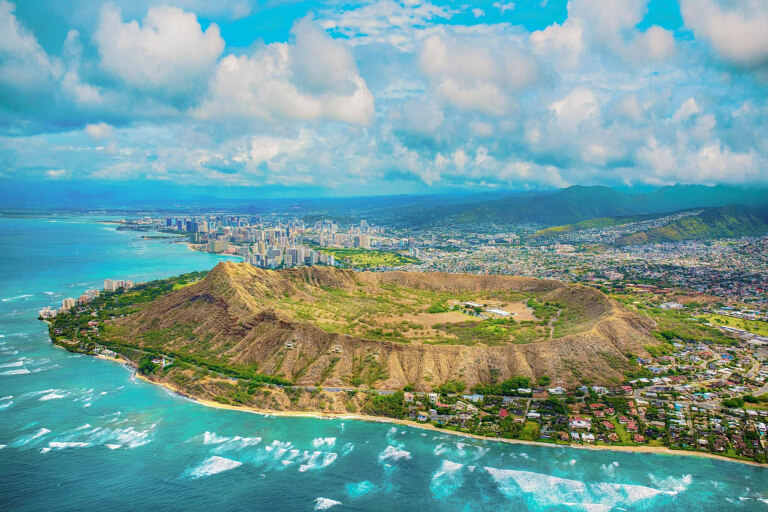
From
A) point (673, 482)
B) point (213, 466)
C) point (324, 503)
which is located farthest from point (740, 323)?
point (213, 466)

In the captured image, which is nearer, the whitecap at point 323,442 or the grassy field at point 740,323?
the whitecap at point 323,442

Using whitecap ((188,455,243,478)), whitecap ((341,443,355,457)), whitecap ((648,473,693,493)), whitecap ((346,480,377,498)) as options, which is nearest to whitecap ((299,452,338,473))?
Result: whitecap ((341,443,355,457))

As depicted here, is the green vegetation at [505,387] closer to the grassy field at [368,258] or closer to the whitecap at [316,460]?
the whitecap at [316,460]

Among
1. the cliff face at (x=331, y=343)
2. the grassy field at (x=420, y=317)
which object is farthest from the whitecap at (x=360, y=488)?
the grassy field at (x=420, y=317)

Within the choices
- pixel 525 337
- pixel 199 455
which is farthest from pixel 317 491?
pixel 525 337

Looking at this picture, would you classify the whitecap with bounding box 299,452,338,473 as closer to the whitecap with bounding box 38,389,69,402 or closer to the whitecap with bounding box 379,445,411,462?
the whitecap with bounding box 379,445,411,462

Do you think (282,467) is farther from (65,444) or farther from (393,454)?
(65,444)
